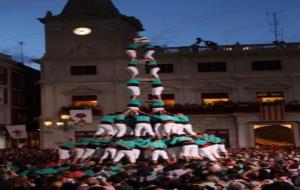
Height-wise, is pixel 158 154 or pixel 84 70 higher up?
pixel 84 70

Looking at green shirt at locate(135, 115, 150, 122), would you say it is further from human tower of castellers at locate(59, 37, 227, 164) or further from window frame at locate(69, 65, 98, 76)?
window frame at locate(69, 65, 98, 76)

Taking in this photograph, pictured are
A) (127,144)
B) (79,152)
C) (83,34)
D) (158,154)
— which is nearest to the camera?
Result: (158,154)

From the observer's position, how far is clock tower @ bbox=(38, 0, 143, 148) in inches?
1704

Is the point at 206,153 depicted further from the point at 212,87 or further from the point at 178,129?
the point at 212,87

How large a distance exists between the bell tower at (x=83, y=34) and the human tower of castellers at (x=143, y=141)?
1813 cm

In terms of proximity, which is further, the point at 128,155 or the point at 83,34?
the point at 83,34

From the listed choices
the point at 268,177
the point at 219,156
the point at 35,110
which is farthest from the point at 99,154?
the point at 35,110

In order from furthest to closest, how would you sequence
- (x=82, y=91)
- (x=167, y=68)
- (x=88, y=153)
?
1. (x=167, y=68)
2. (x=82, y=91)
3. (x=88, y=153)

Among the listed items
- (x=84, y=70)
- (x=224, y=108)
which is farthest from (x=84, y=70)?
(x=224, y=108)

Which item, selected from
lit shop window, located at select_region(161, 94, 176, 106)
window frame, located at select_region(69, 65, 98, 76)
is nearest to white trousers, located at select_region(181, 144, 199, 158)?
lit shop window, located at select_region(161, 94, 176, 106)

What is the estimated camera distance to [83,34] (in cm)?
4400

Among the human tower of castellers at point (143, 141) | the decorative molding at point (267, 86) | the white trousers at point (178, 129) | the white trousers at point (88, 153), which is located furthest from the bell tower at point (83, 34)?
the white trousers at point (88, 153)

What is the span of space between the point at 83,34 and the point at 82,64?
285cm

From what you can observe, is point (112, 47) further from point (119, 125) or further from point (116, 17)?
point (119, 125)
